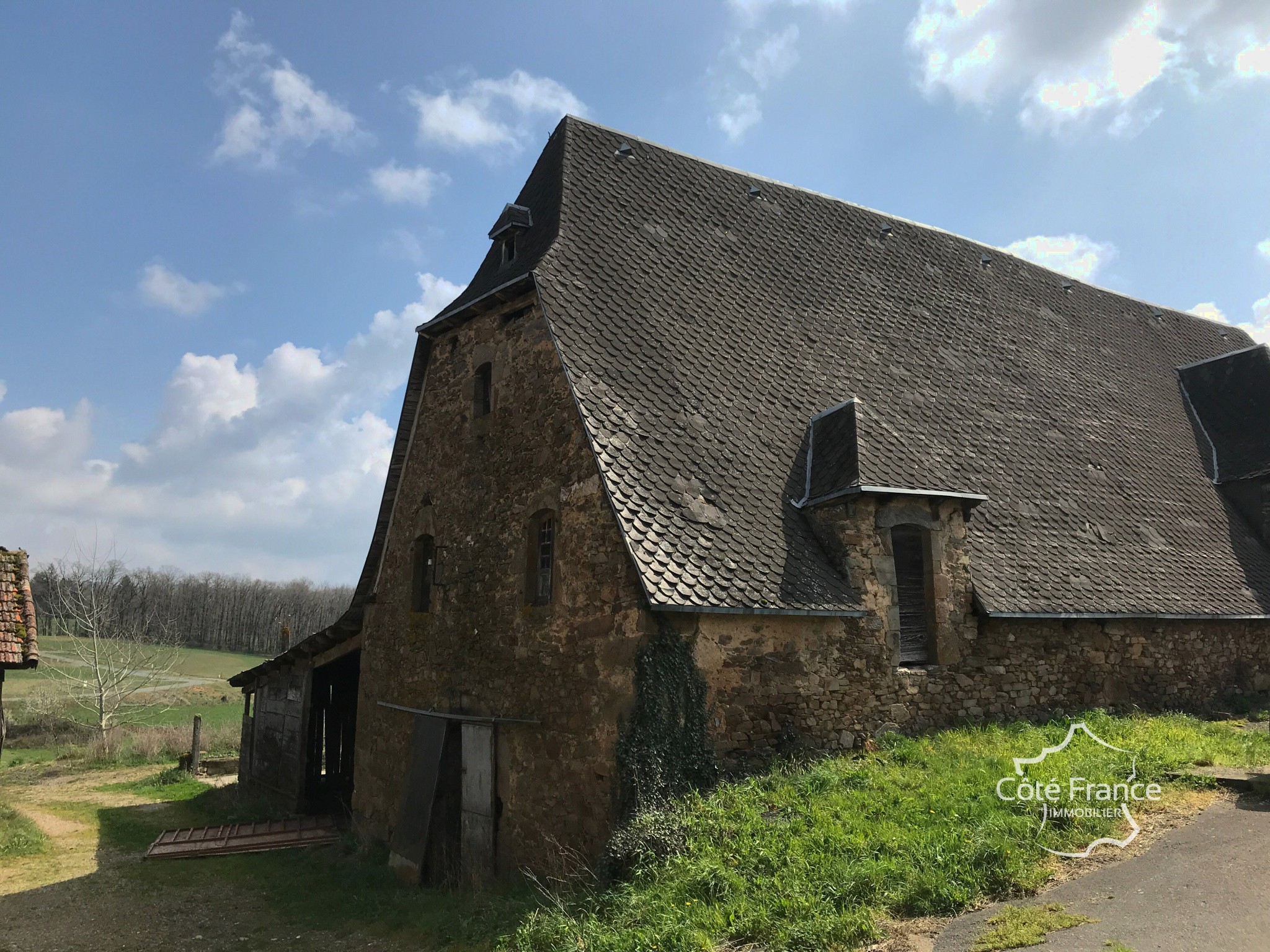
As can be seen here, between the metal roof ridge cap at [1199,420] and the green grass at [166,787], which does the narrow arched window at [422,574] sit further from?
the metal roof ridge cap at [1199,420]

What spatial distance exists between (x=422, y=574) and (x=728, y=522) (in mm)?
5726

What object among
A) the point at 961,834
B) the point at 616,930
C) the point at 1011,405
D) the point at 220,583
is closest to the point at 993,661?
the point at 961,834

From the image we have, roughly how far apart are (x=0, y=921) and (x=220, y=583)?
58.4 m

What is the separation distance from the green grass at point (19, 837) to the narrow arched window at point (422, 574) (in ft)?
26.4

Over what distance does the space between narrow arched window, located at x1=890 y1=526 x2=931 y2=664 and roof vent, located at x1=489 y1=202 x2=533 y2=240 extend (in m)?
7.46

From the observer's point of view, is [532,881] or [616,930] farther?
[532,881]

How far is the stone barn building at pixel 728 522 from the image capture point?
928 cm

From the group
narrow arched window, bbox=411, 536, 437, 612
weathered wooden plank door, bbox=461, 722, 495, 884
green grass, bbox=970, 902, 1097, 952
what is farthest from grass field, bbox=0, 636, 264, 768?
green grass, bbox=970, 902, 1097, 952

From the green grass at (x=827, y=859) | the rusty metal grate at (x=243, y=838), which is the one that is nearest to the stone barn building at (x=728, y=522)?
the green grass at (x=827, y=859)

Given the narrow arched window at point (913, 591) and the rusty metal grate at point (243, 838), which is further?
the rusty metal grate at point (243, 838)

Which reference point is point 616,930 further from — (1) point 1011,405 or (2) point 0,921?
(1) point 1011,405

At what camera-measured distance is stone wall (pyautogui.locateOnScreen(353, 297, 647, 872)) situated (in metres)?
8.99

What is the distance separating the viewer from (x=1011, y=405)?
14.9 metres

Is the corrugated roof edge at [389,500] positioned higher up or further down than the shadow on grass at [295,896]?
higher up
